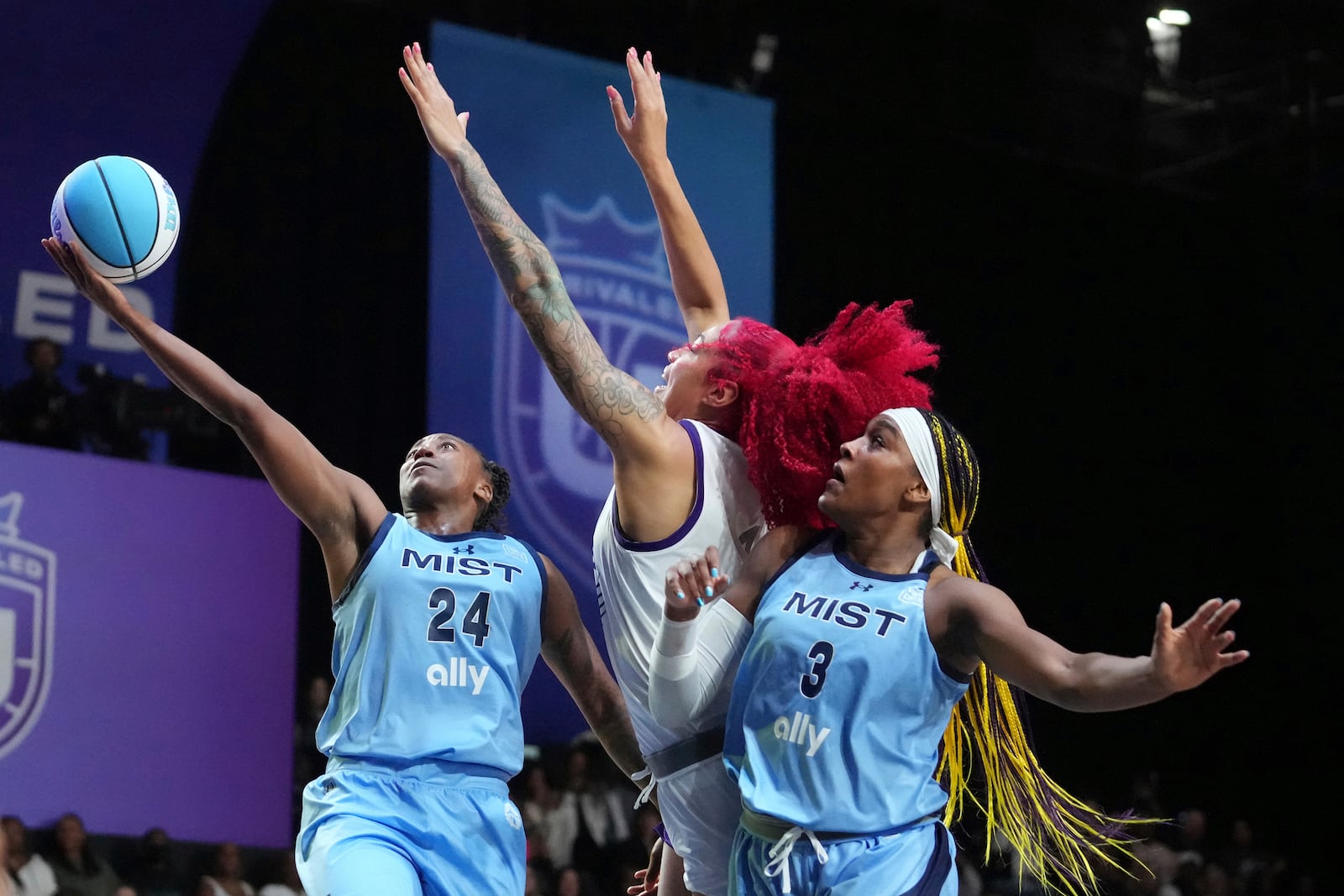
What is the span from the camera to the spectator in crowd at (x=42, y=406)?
8102 mm

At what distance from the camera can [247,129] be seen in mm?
9141

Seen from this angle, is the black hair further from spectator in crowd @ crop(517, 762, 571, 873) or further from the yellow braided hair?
spectator in crowd @ crop(517, 762, 571, 873)

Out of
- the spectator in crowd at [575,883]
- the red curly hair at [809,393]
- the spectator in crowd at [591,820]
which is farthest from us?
the spectator in crowd at [591,820]

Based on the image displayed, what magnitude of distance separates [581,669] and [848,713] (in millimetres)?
1173

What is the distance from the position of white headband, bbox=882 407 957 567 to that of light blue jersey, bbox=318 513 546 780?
1098 millimetres

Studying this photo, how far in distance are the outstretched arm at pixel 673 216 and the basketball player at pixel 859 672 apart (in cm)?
94

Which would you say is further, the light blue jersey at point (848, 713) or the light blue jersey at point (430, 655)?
the light blue jersey at point (430, 655)

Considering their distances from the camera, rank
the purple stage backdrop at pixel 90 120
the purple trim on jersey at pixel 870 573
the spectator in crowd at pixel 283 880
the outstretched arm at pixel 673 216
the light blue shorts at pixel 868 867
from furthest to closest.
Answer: the purple stage backdrop at pixel 90 120
the spectator in crowd at pixel 283 880
the outstretched arm at pixel 673 216
the purple trim on jersey at pixel 870 573
the light blue shorts at pixel 868 867

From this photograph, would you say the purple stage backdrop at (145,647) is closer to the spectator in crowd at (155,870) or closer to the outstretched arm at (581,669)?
the spectator in crowd at (155,870)

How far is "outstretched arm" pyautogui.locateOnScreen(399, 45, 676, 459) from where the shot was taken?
3.34 meters

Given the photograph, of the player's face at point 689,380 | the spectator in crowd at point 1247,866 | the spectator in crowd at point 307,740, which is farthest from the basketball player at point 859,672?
the spectator in crowd at point 1247,866

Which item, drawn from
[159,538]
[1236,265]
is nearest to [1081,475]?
[1236,265]

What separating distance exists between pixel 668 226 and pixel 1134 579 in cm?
888

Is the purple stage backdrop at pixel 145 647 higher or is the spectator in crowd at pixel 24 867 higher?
the purple stage backdrop at pixel 145 647
